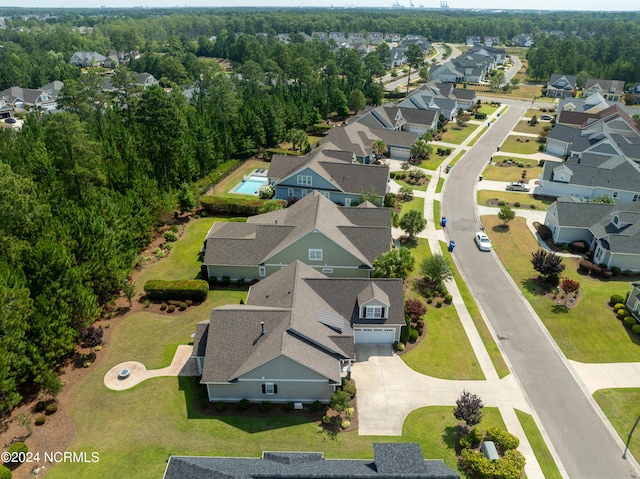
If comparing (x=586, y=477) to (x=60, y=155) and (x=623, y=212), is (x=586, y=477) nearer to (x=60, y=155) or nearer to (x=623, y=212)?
(x=623, y=212)

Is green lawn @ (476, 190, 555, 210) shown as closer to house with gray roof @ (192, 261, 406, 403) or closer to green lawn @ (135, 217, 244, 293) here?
house with gray roof @ (192, 261, 406, 403)

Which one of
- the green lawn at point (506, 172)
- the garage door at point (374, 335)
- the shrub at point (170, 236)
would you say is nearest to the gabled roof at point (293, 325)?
the garage door at point (374, 335)

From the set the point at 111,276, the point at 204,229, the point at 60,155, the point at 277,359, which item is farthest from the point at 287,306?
the point at 60,155

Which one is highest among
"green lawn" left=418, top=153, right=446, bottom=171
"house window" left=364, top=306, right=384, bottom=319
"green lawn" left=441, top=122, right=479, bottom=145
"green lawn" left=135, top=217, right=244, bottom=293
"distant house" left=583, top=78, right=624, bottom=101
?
"distant house" left=583, top=78, right=624, bottom=101

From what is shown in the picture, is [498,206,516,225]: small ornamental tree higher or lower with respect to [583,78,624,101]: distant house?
lower

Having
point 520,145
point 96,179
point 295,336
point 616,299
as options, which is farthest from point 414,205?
point 520,145

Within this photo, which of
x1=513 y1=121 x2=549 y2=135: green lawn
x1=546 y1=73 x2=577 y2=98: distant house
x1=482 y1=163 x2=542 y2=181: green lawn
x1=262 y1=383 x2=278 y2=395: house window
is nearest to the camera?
x1=262 y1=383 x2=278 y2=395: house window

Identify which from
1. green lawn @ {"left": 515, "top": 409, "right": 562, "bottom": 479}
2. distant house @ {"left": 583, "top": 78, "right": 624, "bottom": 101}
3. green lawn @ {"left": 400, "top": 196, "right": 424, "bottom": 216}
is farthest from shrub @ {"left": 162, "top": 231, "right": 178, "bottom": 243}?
distant house @ {"left": 583, "top": 78, "right": 624, "bottom": 101}
